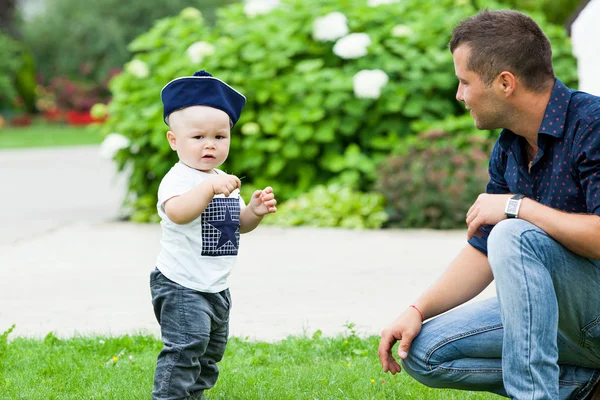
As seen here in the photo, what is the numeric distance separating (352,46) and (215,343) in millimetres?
4782

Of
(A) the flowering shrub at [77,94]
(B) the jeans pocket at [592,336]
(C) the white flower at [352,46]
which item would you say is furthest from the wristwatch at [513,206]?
(A) the flowering shrub at [77,94]

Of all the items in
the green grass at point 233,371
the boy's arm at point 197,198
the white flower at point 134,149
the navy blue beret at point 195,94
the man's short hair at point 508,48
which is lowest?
the white flower at point 134,149

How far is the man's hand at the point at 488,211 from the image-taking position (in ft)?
8.76

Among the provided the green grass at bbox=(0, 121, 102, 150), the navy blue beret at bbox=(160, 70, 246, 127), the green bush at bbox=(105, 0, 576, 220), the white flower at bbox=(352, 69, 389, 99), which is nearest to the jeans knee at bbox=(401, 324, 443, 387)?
the navy blue beret at bbox=(160, 70, 246, 127)

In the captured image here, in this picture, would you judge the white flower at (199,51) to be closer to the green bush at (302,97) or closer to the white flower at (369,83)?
the green bush at (302,97)

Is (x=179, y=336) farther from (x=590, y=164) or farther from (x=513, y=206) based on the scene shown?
(x=590, y=164)

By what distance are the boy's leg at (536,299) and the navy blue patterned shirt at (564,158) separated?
0.16 meters

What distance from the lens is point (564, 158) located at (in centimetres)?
261

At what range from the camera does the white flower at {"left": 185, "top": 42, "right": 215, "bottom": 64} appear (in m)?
7.52

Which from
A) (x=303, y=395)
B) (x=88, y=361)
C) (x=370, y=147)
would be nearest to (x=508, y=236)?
(x=303, y=395)

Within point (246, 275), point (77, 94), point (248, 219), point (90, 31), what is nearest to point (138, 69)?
point (246, 275)

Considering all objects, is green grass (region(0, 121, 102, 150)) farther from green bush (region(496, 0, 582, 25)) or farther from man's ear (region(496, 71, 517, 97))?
man's ear (region(496, 71, 517, 97))

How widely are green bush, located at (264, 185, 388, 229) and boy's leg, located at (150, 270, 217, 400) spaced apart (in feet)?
12.9

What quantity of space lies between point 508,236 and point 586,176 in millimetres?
277
